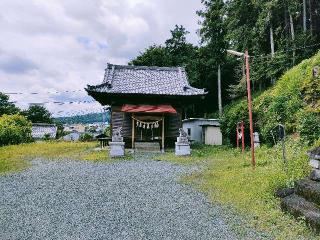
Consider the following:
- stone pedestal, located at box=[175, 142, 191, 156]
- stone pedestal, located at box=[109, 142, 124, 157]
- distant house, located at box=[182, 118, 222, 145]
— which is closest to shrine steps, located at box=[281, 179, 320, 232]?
stone pedestal, located at box=[175, 142, 191, 156]

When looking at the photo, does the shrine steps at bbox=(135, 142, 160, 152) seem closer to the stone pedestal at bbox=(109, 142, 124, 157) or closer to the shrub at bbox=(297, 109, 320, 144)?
the stone pedestal at bbox=(109, 142, 124, 157)

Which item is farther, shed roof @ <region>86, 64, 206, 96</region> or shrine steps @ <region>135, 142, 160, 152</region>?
shed roof @ <region>86, 64, 206, 96</region>

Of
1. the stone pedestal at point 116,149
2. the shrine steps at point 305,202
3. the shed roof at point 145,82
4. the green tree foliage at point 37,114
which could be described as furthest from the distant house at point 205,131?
the green tree foliage at point 37,114

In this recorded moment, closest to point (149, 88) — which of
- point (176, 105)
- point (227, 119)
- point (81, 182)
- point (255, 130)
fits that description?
point (176, 105)

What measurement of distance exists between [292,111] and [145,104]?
9841 mm

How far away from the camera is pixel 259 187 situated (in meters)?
8.77

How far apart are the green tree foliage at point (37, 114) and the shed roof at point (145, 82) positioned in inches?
2115

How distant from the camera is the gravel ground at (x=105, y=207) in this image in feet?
20.0

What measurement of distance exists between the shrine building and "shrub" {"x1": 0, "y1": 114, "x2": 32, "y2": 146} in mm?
9573

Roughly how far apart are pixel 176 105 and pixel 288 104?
8675 mm

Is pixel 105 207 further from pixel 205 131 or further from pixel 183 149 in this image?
pixel 205 131

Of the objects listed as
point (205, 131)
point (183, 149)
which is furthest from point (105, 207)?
point (205, 131)

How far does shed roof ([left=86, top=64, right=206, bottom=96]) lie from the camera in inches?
846

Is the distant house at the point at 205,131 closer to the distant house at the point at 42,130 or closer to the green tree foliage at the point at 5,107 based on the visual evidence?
the distant house at the point at 42,130
